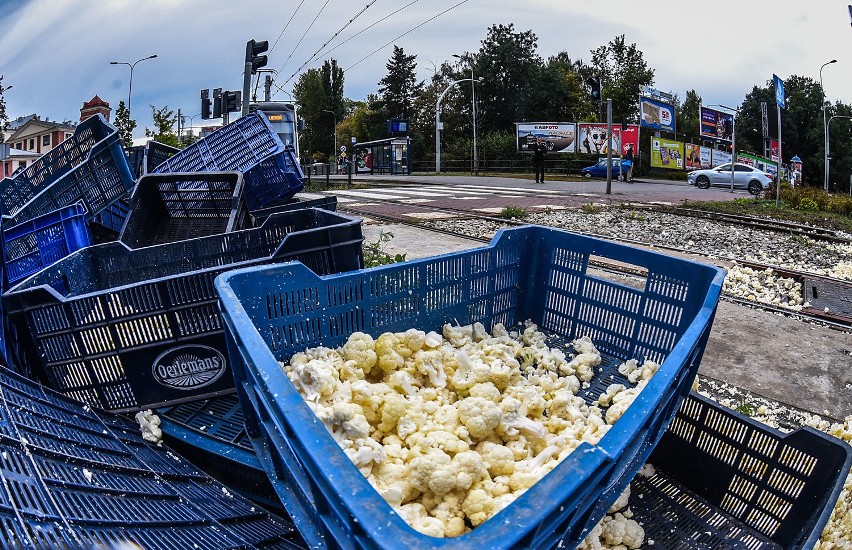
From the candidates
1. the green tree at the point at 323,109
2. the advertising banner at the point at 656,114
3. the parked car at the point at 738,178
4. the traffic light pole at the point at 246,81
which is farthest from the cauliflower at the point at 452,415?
the green tree at the point at 323,109

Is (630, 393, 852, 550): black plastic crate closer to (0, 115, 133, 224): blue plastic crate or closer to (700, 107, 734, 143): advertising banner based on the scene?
(0, 115, 133, 224): blue plastic crate

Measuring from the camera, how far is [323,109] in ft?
226

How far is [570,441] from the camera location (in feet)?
7.22

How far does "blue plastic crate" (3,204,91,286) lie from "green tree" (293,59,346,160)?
65357 millimetres

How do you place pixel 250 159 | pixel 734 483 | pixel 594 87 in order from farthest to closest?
pixel 594 87 < pixel 250 159 < pixel 734 483

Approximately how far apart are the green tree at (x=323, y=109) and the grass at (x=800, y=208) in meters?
56.1

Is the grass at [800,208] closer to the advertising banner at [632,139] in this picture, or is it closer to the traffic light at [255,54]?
the traffic light at [255,54]

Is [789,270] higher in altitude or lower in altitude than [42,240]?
lower

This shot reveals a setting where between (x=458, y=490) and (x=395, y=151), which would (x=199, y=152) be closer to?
(x=458, y=490)

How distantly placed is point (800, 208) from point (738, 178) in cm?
1138

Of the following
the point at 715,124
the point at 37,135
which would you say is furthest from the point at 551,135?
the point at 37,135

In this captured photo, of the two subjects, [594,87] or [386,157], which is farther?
[386,157]

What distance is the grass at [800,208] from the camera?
13.1 metres

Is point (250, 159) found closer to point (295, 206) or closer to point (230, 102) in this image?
point (295, 206)
